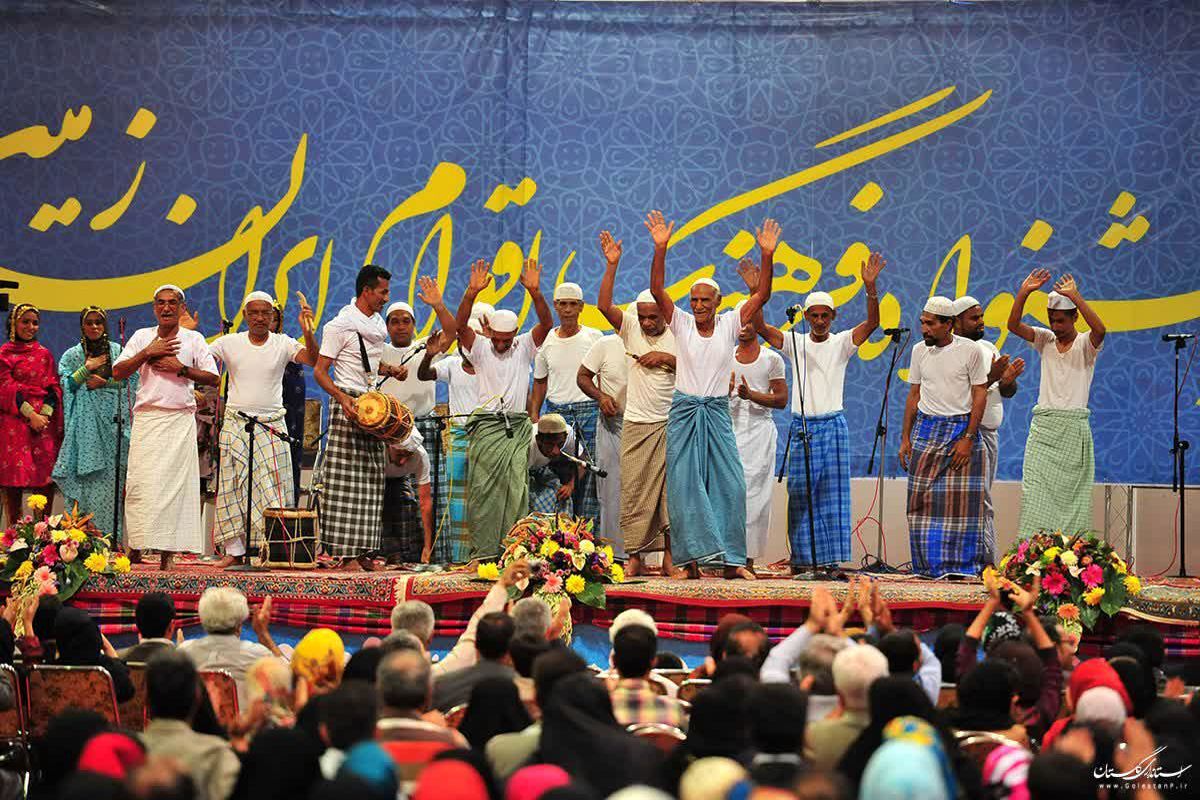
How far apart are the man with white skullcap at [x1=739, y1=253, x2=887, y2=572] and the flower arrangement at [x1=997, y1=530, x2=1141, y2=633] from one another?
163 cm

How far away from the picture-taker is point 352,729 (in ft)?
12.8

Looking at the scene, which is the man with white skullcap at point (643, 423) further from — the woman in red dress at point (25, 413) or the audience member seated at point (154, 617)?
the woman in red dress at point (25, 413)

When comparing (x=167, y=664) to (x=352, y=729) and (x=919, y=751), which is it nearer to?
(x=352, y=729)

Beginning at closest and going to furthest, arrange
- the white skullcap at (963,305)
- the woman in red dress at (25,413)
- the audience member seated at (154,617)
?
the audience member seated at (154,617) < the woman in red dress at (25,413) < the white skullcap at (963,305)

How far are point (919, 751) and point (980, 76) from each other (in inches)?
400

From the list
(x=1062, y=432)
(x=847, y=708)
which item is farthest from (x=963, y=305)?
(x=847, y=708)

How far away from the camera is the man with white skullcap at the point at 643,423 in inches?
355

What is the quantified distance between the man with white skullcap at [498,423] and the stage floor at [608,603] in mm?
951

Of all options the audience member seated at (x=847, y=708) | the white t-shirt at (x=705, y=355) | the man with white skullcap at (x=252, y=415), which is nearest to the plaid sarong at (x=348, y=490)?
the man with white skullcap at (x=252, y=415)

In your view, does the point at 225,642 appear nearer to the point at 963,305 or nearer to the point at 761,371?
the point at 761,371

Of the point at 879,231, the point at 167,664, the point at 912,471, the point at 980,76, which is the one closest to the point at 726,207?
the point at 879,231

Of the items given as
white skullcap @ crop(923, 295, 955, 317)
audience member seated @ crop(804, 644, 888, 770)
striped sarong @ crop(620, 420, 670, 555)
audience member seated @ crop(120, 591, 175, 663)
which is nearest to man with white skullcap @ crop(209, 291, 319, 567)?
striped sarong @ crop(620, 420, 670, 555)

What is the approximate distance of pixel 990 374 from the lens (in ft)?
32.8

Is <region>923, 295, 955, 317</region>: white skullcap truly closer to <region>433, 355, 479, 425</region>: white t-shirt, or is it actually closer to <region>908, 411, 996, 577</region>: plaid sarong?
<region>908, 411, 996, 577</region>: plaid sarong
